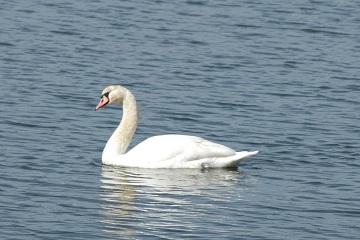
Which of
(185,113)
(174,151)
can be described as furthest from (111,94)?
(185,113)

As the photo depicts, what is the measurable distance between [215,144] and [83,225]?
3.70 m

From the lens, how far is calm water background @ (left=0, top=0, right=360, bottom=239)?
12773 mm

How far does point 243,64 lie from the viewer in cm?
2302

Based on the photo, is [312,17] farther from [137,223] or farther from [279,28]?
[137,223]

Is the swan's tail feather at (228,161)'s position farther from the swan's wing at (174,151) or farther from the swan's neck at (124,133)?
the swan's neck at (124,133)

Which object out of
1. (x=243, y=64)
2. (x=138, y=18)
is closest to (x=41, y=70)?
(x=243, y=64)

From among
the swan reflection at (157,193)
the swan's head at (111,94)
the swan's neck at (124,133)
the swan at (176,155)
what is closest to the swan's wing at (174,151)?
the swan at (176,155)

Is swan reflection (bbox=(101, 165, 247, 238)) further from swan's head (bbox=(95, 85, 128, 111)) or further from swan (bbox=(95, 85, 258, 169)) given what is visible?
swan's head (bbox=(95, 85, 128, 111))

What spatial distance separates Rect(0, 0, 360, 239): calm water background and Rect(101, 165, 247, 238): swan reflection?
0.08 feet

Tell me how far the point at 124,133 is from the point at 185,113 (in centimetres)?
250

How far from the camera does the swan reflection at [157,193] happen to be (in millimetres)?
12549

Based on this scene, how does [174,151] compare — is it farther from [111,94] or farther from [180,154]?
[111,94]

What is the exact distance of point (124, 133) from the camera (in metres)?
16.3

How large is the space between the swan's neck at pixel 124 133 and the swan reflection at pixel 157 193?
31 centimetres
